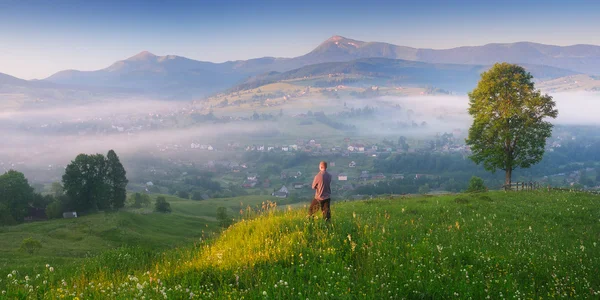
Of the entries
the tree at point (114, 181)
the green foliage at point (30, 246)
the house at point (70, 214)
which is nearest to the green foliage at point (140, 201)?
the tree at point (114, 181)

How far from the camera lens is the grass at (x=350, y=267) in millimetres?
8961

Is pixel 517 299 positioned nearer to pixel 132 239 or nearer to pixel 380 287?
pixel 380 287

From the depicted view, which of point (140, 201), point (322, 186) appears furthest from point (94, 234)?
point (140, 201)

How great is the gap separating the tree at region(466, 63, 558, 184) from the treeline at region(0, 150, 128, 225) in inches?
3286

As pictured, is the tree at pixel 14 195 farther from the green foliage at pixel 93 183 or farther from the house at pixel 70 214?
the green foliage at pixel 93 183

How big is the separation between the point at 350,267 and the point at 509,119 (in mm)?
37583

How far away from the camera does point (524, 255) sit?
40.4ft

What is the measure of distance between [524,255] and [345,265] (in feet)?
21.2

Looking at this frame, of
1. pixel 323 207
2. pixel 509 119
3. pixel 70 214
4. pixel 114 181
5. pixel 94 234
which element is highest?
pixel 509 119

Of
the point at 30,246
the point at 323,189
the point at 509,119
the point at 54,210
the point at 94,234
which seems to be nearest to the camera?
the point at 323,189

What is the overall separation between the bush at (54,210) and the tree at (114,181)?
34.7 feet

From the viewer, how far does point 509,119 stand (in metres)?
40.2

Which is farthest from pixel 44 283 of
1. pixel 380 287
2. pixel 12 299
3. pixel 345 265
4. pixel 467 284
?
pixel 467 284

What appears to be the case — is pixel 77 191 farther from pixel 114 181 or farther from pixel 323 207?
pixel 323 207
